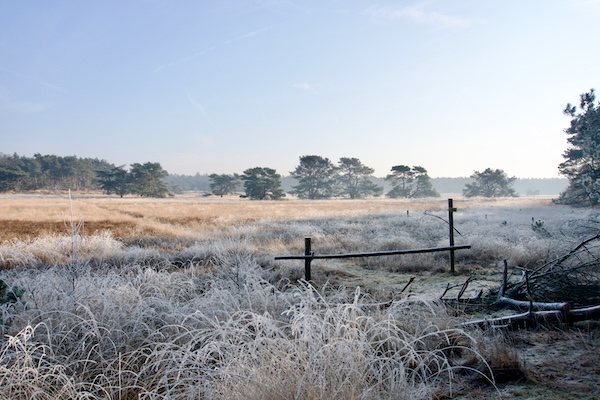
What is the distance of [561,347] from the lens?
427 cm

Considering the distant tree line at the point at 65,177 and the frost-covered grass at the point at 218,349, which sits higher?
the distant tree line at the point at 65,177

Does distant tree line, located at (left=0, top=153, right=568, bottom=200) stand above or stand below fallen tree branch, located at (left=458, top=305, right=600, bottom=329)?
above

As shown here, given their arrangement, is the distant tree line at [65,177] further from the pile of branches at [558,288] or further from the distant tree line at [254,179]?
the pile of branches at [558,288]

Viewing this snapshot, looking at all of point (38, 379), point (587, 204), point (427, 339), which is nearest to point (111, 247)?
point (38, 379)

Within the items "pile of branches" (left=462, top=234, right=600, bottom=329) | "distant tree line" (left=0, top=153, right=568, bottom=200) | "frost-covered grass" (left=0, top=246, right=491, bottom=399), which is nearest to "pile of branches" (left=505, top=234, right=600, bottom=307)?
"pile of branches" (left=462, top=234, right=600, bottom=329)

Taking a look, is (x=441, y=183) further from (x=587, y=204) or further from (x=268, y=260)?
(x=268, y=260)

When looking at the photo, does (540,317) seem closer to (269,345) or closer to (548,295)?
(548,295)

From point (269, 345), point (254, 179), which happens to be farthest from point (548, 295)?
point (254, 179)

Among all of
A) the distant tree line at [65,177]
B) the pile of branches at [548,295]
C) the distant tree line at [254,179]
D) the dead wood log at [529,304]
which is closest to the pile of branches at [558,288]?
the pile of branches at [548,295]

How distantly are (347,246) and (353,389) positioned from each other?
12.1 m

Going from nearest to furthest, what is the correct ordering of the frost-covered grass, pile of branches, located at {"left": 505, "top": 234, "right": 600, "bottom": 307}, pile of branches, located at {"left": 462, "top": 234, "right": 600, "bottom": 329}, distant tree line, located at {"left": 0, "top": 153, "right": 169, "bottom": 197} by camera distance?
the frost-covered grass → pile of branches, located at {"left": 462, "top": 234, "right": 600, "bottom": 329} → pile of branches, located at {"left": 505, "top": 234, "right": 600, "bottom": 307} → distant tree line, located at {"left": 0, "top": 153, "right": 169, "bottom": 197}

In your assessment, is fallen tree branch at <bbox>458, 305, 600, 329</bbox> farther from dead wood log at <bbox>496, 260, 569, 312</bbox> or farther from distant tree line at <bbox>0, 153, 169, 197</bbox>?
distant tree line at <bbox>0, 153, 169, 197</bbox>

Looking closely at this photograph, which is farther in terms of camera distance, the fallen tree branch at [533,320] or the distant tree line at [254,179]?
the distant tree line at [254,179]

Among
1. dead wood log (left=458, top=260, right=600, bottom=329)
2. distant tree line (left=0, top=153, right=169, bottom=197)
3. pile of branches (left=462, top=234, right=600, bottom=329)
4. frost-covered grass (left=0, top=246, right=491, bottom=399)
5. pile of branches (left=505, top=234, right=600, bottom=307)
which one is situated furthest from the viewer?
distant tree line (left=0, top=153, right=169, bottom=197)
